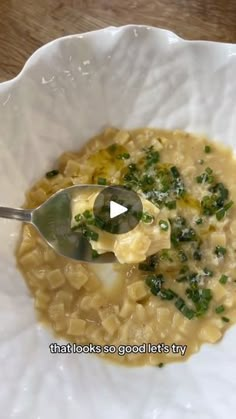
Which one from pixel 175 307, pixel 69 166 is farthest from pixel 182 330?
pixel 69 166

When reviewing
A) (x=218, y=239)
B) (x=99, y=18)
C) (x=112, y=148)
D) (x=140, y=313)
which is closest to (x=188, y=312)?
(x=140, y=313)

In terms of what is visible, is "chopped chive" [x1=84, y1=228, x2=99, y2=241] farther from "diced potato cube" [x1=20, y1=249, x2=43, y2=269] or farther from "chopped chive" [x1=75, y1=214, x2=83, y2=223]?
"diced potato cube" [x1=20, y1=249, x2=43, y2=269]

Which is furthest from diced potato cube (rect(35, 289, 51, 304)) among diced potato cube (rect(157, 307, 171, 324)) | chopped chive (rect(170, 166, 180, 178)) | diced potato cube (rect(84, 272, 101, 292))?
chopped chive (rect(170, 166, 180, 178))

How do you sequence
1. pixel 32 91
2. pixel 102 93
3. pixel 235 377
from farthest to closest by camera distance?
1. pixel 102 93
2. pixel 32 91
3. pixel 235 377

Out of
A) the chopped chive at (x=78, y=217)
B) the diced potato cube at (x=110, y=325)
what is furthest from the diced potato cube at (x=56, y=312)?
the chopped chive at (x=78, y=217)

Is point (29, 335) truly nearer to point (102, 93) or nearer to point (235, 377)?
point (235, 377)
